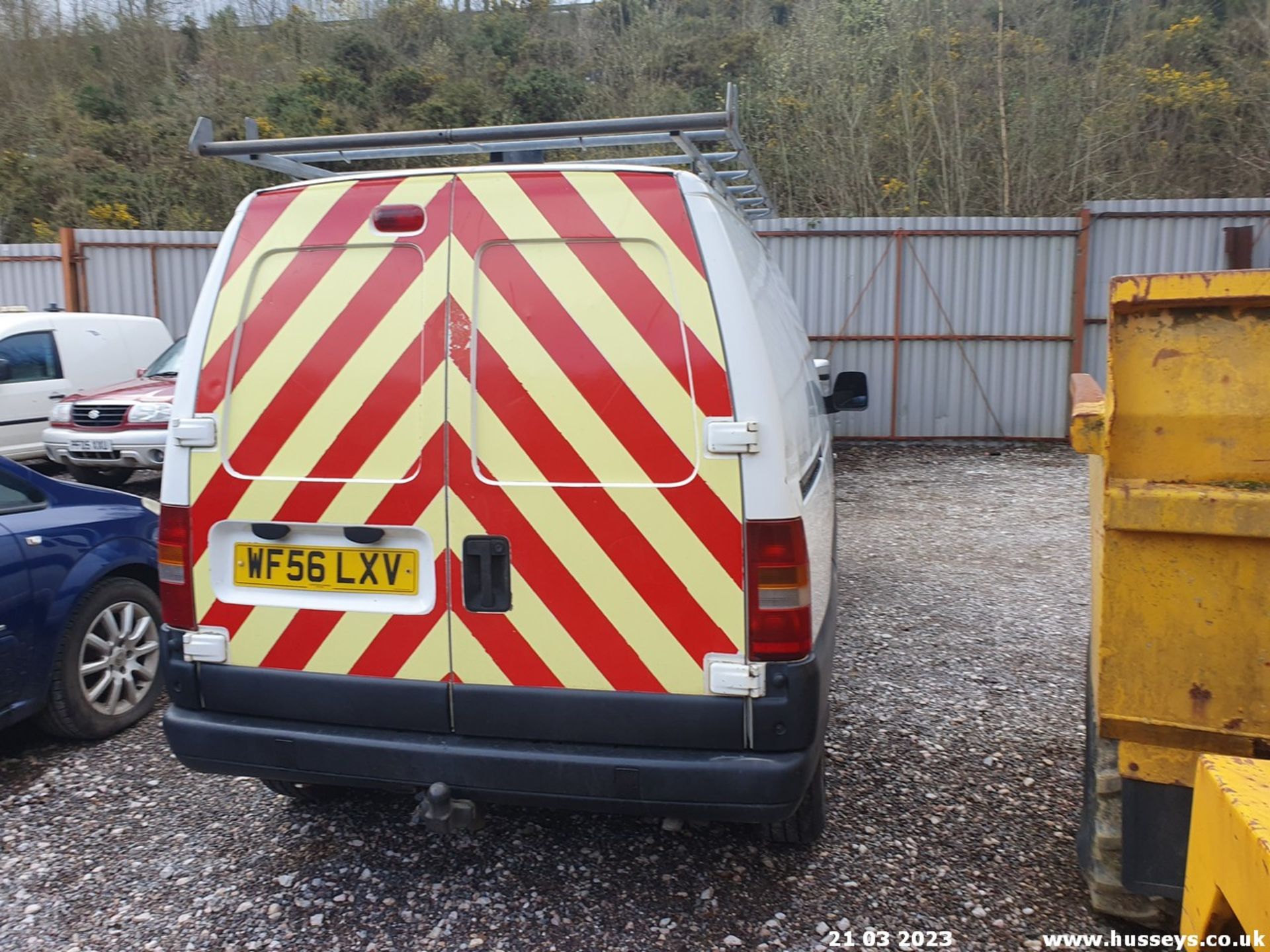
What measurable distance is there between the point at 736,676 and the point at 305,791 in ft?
5.90

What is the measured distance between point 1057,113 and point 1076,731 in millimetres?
14426

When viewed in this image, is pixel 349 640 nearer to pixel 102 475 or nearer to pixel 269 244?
pixel 269 244

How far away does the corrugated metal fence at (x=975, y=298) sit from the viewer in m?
11.3

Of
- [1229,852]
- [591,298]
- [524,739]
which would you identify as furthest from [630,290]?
[1229,852]

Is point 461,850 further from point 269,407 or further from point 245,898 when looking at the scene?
point 269,407

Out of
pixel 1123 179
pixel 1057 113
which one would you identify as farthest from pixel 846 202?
pixel 1123 179

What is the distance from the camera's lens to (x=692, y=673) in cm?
239

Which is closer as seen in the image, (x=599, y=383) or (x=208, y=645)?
(x=599, y=383)

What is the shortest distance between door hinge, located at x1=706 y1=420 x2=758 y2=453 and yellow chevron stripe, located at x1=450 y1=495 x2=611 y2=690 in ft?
2.13

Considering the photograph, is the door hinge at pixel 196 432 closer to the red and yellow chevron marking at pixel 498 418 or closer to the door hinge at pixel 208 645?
the red and yellow chevron marking at pixel 498 418

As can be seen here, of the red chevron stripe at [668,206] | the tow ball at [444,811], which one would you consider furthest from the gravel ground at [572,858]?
the red chevron stripe at [668,206]

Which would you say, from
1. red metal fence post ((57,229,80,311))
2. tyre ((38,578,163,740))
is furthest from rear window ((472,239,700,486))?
red metal fence post ((57,229,80,311))

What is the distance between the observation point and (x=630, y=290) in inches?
95.5

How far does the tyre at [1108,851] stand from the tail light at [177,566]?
8.48ft
